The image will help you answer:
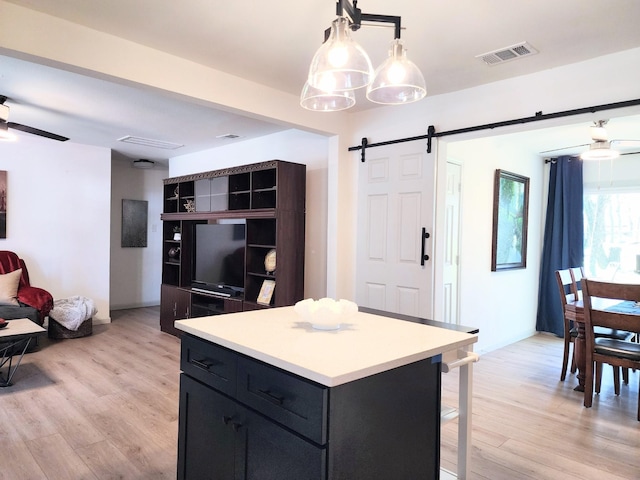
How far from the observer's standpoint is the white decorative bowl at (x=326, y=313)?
1.68 meters

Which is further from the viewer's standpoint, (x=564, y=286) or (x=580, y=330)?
(x=564, y=286)

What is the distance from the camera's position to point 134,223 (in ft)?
23.5

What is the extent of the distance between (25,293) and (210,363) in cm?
418

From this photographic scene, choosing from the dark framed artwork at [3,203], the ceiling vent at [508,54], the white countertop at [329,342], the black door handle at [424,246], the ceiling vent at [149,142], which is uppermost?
the ceiling vent at [508,54]

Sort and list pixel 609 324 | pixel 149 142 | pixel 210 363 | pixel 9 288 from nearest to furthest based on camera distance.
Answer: pixel 210 363
pixel 609 324
pixel 9 288
pixel 149 142

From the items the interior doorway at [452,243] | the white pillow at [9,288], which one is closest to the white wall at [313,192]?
the interior doorway at [452,243]

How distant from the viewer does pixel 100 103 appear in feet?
12.5

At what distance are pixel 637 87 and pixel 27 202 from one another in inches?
249

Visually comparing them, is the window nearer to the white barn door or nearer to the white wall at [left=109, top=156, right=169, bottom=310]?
the white barn door

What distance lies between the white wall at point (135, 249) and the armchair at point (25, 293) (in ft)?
6.31

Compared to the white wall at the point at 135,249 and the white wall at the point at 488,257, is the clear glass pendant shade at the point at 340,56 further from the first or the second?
the white wall at the point at 135,249

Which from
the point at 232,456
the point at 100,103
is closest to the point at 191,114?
the point at 100,103

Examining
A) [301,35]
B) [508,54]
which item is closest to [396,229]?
[508,54]

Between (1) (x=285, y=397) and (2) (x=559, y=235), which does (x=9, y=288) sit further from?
(2) (x=559, y=235)
